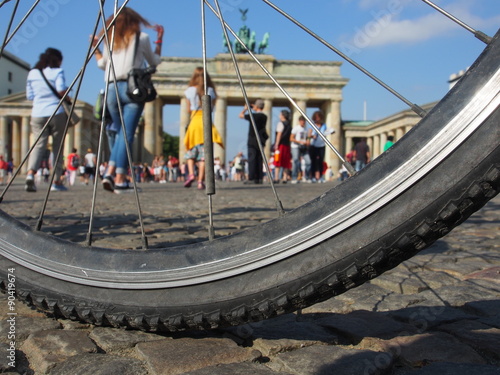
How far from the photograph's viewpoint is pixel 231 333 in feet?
5.65

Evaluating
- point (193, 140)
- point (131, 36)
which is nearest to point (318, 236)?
point (131, 36)

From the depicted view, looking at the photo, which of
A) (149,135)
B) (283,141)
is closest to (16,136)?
(149,135)

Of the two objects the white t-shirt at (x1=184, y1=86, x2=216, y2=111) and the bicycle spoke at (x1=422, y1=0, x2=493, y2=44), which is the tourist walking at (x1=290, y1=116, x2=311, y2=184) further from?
the bicycle spoke at (x1=422, y1=0, x2=493, y2=44)

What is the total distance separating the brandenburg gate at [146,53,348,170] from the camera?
51531 millimetres

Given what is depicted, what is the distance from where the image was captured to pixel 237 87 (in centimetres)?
5081

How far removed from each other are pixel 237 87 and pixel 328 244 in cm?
5036

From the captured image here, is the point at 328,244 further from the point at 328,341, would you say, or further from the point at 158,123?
the point at 158,123

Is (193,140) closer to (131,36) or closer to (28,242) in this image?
(131,36)

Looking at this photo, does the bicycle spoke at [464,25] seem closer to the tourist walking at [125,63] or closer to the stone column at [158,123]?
the tourist walking at [125,63]

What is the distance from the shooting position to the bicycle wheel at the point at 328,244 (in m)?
1.23

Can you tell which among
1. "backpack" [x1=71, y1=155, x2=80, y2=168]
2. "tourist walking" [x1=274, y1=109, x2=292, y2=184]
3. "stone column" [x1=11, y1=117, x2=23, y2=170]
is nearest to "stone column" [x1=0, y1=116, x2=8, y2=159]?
"stone column" [x1=11, y1=117, x2=23, y2=170]

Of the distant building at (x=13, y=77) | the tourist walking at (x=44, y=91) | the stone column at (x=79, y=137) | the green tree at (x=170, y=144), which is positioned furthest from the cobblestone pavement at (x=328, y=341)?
the green tree at (x=170, y=144)

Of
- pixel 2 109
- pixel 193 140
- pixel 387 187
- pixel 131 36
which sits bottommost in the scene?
pixel 387 187

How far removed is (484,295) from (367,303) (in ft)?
1.64
